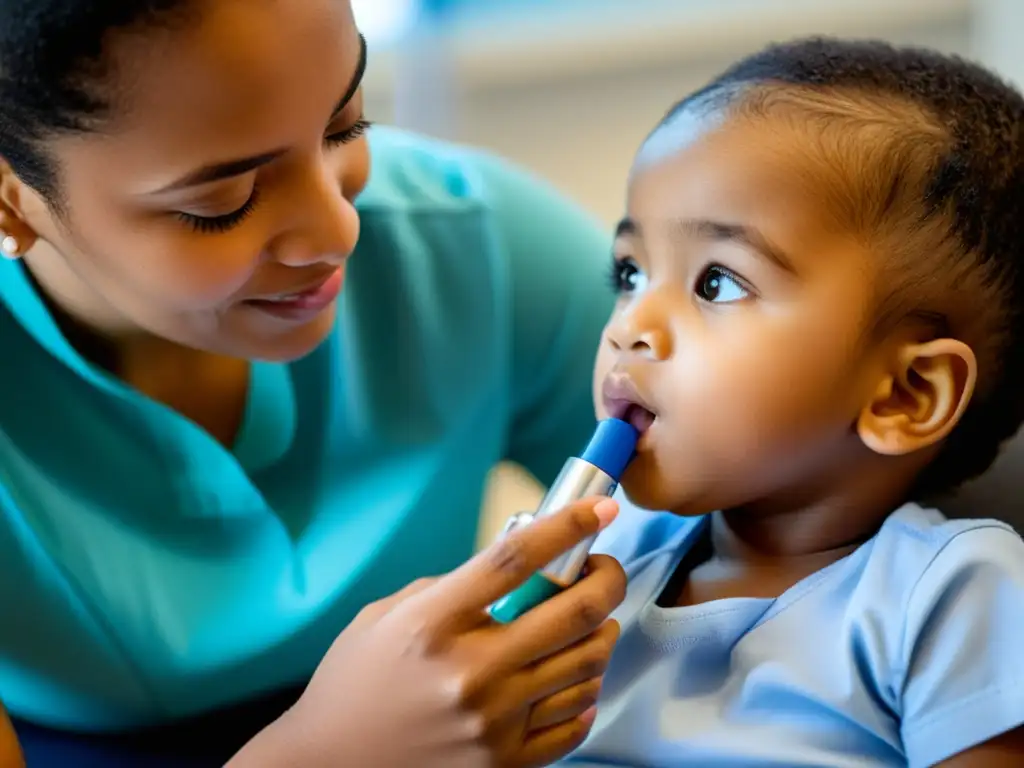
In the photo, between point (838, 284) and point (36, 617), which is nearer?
point (838, 284)

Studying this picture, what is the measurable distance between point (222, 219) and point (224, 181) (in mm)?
37

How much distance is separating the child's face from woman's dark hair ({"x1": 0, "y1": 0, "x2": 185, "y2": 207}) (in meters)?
0.33

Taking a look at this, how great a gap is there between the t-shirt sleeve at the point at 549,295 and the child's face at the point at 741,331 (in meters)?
0.33

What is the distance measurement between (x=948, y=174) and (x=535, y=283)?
447mm

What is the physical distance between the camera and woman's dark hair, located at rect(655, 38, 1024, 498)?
0.72 m

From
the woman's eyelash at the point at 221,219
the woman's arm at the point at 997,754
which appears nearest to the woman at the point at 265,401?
the woman's eyelash at the point at 221,219

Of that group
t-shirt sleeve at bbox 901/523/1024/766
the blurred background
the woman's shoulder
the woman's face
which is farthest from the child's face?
the blurred background

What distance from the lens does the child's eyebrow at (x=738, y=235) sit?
0.72 metres

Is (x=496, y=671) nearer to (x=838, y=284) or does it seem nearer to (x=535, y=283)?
(x=838, y=284)

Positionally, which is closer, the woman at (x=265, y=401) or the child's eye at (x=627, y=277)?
the woman at (x=265, y=401)

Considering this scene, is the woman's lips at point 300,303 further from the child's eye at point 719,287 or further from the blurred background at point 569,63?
the blurred background at point 569,63

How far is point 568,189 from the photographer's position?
215 centimetres

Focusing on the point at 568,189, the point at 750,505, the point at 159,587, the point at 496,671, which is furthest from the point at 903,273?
the point at 568,189

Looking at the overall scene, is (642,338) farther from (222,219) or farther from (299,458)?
(299,458)
